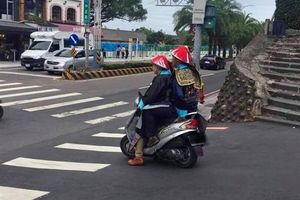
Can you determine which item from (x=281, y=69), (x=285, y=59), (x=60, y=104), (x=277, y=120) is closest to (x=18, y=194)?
(x=277, y=120)

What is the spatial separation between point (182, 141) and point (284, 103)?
497cm

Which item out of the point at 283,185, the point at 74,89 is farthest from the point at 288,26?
the point at 283,185

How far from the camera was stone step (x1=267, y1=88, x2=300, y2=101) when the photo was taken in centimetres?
1209

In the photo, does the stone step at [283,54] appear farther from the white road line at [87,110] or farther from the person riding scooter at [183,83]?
the person riding scooter at [183,83]

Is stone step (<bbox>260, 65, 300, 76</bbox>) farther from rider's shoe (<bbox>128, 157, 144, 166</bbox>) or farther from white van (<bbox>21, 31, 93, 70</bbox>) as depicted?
white van (<bbox>21, 31, 93, 70</bbox>)

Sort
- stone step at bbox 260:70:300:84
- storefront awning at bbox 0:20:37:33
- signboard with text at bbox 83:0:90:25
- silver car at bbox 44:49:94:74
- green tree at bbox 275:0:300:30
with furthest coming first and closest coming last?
storefront awning at bbox 0:20:37:33
signboard with text at bbox 83:0:90:25
silver car at bbox 44:49:94:74
green tree at bbox 275:0:300:30
stone step at bbox 260:70:300:84

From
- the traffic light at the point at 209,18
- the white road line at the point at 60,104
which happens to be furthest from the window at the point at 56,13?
the traffic light at the point at 209,18

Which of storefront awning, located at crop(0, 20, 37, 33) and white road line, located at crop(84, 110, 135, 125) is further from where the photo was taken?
storefront awning, located at crop(0, 20, 37, 33)

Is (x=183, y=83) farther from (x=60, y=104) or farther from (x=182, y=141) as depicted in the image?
(x=60, y=104)

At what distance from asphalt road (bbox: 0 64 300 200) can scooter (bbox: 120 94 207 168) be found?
0.55 feet

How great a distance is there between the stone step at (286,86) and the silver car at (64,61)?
17787mm

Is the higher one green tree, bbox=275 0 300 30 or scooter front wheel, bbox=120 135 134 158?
Result: green tree, bbox=275 0 300 30

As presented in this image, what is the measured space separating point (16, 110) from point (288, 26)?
1129 centimetres

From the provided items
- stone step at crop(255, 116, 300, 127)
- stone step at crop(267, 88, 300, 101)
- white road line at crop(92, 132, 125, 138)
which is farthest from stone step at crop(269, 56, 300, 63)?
white road line at crop(92, 132, 125, 138)
